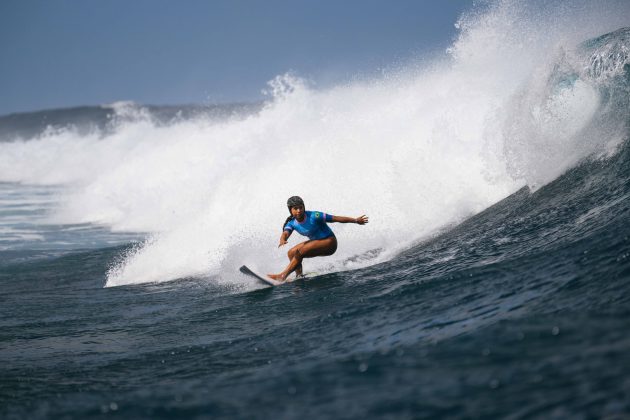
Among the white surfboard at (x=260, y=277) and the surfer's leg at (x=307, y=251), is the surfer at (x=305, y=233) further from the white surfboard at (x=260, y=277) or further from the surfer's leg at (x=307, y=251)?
the white surfboard at (x=260, y=277)

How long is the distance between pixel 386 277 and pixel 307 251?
4.66 feet

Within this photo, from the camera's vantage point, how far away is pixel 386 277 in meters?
8.15

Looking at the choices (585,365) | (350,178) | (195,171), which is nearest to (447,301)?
(585,365)

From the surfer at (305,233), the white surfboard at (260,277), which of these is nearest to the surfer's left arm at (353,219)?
the surfer at (305,233)

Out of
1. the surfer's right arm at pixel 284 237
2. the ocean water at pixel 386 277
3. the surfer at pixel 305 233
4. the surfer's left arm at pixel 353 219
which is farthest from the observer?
the surfer at pixel 305 233

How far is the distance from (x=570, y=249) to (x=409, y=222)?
513 cm

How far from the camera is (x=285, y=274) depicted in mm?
9047

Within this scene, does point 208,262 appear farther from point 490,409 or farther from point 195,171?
point 195,171

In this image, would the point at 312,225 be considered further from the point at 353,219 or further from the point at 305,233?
the point at 353,219

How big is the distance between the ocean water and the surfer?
1.15 feet

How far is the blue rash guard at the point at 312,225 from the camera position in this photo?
908cm

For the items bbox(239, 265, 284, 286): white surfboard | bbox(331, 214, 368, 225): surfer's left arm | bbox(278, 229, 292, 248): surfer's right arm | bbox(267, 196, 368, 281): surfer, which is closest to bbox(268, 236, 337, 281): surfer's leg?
bbox(267, 196, 368, 281): surfer

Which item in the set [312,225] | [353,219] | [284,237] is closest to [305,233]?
[312,225]

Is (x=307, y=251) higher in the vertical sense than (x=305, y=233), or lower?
lower
